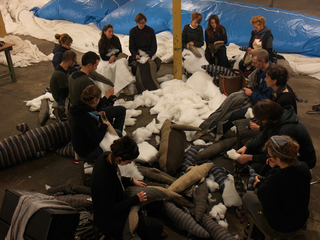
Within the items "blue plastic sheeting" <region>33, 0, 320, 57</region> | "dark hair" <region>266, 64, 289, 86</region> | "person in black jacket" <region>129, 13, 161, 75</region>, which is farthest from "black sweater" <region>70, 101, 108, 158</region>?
"blue plastic sheeting" <region>33, 0, 320, 57</region>

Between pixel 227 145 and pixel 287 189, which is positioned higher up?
pixel 287 189

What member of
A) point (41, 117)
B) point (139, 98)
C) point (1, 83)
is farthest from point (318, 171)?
point (1, 83)

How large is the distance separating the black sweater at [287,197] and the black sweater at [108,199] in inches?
39.5

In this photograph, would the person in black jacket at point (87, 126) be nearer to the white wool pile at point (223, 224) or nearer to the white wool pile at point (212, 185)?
the white wool pile at point (212, 185)

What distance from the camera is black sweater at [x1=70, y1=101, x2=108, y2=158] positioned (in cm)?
288

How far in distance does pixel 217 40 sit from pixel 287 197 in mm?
3752

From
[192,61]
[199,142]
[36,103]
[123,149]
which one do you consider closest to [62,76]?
[36,103]

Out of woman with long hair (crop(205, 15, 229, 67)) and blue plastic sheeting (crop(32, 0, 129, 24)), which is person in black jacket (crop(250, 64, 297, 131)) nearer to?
woman with long hair (crop(205, 15, 229, 67))

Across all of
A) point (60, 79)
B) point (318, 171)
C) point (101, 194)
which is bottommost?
point (318, 171)

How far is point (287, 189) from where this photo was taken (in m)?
2.03

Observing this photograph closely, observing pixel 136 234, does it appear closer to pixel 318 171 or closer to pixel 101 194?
pixel 101 194

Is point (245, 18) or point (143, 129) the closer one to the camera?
point (143, 129)

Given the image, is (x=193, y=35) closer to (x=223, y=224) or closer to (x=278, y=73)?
(x=278, y=73)

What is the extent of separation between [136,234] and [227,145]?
5.88ft
